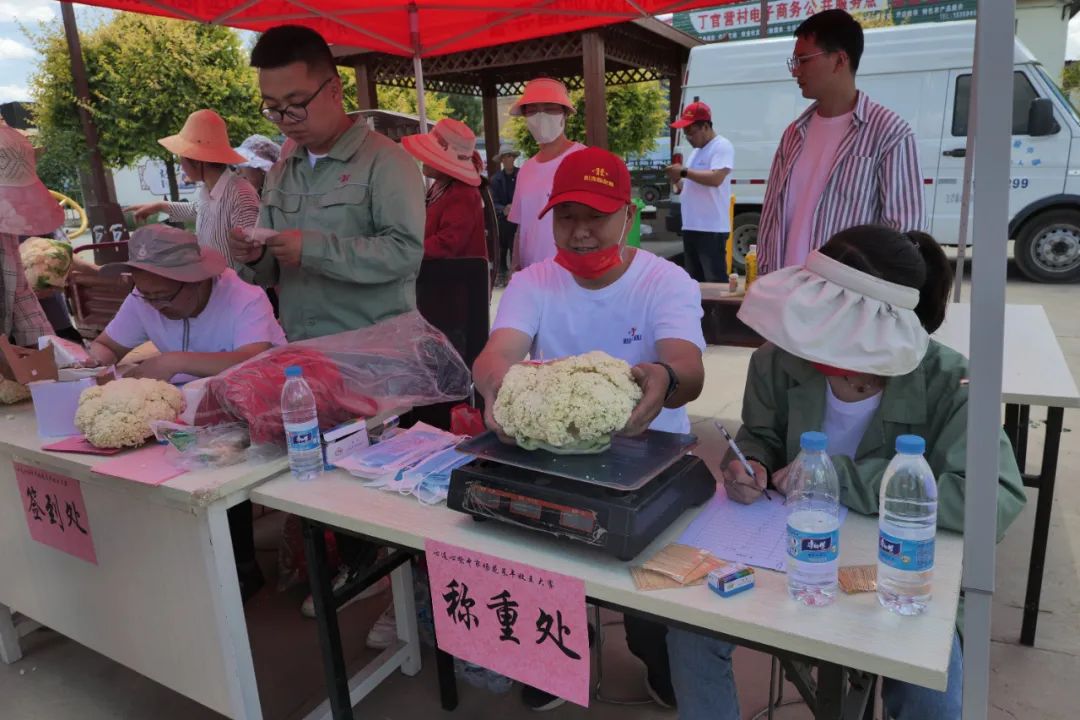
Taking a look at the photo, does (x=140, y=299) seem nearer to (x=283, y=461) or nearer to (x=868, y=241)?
(x=283, y=461)

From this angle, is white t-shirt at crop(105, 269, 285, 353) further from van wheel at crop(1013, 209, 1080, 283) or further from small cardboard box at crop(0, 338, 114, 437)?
van wheel at crop(1013, 209, 1080, 283)

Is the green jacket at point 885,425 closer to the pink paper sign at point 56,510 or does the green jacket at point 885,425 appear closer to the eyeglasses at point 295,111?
the eyeglasses at point 295,111

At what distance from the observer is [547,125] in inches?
149

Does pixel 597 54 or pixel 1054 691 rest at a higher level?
pixel 597 54

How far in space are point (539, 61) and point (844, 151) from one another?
26.8ft

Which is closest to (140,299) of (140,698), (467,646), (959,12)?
(140,698)

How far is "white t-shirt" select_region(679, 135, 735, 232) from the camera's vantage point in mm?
5570

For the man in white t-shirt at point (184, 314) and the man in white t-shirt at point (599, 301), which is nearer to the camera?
the man in white t-shirt at point (599, 301)

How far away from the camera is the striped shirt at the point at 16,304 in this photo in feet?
7.55

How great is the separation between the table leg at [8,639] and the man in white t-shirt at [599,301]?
6.80ft

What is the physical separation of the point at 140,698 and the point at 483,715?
1152 mm

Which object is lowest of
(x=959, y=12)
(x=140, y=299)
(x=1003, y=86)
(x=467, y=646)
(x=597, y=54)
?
(x=467, y=646)

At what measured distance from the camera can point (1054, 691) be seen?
7.07 ft

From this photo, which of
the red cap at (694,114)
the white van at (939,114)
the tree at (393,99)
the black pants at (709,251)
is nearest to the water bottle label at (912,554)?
the red cap at (694,114)
